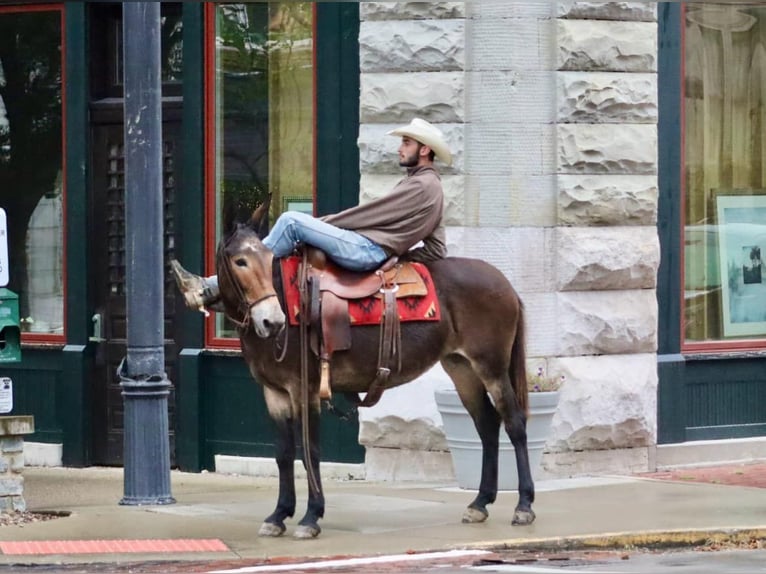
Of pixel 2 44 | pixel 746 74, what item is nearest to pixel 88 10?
pixel 2 44

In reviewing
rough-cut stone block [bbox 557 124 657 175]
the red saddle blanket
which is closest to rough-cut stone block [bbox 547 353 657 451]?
rough-cut stone block [bbox 557 124 657 175]

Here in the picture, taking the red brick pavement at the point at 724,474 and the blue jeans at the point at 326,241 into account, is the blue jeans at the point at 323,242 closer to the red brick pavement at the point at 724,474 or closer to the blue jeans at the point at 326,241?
the blue jeans at the point at 326,241

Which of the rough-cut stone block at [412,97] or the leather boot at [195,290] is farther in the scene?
the rough-cut stone block at [412,97]

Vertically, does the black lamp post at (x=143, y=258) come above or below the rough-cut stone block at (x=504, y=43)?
below

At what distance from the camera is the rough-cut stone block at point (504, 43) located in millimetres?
14352

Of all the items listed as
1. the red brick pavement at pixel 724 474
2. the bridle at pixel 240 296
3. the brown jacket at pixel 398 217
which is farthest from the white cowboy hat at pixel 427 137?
the red brick pavement at pixel 724 474

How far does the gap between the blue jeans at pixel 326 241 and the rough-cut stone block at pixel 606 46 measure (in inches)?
137

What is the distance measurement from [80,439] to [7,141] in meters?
2.91

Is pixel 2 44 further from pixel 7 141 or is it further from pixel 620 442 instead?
pixel 620 442

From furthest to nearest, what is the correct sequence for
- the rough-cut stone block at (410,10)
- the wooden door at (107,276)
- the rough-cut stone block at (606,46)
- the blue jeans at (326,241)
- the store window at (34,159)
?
the store window at (34,159), the wooden door at (107,276), the rough-cut stone block at (606,46), the rough-cut stone block at (410,10), the blue jeans at (326,241)

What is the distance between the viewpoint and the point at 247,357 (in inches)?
461

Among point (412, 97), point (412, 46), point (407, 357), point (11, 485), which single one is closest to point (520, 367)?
point (407, 357)

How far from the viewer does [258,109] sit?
1556 centimetres

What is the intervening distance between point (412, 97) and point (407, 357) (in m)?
3.24
